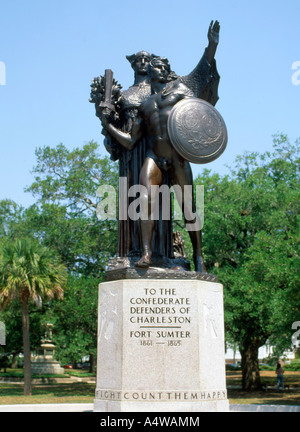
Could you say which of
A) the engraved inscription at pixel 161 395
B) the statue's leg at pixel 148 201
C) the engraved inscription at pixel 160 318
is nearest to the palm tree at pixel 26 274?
the statue's leg at pixel 148 201

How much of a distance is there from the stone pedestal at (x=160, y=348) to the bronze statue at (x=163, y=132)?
0.79 meters

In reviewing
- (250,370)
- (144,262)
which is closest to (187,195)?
(144,262)

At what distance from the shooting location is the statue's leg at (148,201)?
8117 millimetres

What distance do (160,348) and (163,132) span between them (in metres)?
3.44

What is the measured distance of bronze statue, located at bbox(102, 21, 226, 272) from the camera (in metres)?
8.56

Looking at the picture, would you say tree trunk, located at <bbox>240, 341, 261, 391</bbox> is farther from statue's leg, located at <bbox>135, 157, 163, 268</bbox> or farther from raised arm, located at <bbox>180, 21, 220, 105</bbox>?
statue's leg, located at <bbox>135, 157, 163, 268</bbox>

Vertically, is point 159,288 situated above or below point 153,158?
below

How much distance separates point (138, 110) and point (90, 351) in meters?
25.2

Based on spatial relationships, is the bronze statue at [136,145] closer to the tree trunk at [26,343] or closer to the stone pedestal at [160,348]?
the stone pedestal at [160,348]

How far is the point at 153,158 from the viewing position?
344 inches

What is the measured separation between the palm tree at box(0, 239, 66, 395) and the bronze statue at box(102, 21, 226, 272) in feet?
60.4
